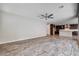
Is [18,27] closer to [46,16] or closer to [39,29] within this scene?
[39,29]

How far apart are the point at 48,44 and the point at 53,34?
Answer: 0.19 meters

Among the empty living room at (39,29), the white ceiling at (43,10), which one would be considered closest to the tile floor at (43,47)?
the empty living room at (39,29)

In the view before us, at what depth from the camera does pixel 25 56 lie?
1798 mm

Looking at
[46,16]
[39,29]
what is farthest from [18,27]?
[46,16]

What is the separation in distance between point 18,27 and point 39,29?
36 centimetres

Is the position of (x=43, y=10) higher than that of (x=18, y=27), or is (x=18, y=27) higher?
(x=43, y=10)

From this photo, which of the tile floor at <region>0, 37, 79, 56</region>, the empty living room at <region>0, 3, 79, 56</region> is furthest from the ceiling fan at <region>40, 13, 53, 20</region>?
the tile floor at <region>0, 37, 79, 56</region>

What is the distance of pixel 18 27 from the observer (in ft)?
5.84

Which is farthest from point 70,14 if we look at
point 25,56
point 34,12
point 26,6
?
point 25,56

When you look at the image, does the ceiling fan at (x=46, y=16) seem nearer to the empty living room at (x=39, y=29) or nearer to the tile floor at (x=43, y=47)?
the empty living room at (x=39, y=29)

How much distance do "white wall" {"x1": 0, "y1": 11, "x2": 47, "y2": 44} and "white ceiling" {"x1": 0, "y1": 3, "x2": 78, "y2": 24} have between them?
0.28ft

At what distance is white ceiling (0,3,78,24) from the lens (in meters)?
1.76

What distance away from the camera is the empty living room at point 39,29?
1752 millimetres

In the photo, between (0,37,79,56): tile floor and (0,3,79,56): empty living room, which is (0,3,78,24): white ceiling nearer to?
(0,3,79,56): empty living room
